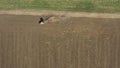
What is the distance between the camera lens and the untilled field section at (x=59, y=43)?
9.20m

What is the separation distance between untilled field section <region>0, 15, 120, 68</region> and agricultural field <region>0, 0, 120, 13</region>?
34cm

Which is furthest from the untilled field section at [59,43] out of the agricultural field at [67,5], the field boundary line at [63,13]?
the agricultural field at [67,5]

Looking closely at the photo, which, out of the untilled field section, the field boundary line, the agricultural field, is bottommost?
the untilled field section

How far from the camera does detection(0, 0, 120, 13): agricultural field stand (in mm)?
9203

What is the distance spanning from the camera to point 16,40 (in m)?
9.70

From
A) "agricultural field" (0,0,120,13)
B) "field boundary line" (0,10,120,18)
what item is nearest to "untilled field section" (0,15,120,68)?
"field boundary line" (0,10,120,18)

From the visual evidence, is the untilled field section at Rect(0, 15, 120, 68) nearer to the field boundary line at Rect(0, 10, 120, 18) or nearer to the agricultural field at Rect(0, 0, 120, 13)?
the field boundary line at Rect(0, 10, 120, 18)

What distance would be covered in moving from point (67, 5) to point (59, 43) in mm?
1325

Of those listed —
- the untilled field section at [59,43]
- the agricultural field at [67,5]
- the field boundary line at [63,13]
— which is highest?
the agricultural field at [67,5]

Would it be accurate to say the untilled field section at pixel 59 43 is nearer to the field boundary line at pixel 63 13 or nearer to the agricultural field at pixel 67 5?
the field boundary line at pixel 63 13

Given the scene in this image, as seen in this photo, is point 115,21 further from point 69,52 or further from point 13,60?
point 13,60

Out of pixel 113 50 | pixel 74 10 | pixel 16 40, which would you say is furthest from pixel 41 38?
pixel 113 50

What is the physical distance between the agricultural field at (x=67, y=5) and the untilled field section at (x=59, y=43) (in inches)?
13.4

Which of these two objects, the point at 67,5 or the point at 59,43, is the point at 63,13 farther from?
the point at 59,43
